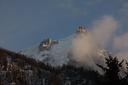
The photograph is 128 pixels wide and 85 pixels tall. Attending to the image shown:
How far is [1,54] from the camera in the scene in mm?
171000

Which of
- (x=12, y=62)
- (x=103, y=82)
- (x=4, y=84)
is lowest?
(x=103, y=82)

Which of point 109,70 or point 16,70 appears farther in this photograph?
point 16,70

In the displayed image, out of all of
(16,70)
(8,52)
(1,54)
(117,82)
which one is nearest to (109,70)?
(117,82)

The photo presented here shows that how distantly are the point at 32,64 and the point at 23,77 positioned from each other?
25078 mm

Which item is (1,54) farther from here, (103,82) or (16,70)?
(103,82)

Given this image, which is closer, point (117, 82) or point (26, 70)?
point (117, 82)

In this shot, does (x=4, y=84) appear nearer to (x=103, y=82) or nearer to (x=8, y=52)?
(x=8, y=52)

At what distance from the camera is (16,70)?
160875mm

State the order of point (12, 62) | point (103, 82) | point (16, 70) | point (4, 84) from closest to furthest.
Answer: point (103, 82) < point (4, 84) < point (16, 70) < point (12, 62)

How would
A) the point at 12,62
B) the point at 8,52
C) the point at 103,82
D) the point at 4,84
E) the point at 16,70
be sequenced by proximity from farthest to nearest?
1. the point at 8,52
2. the point at 12,62
3. the point at 16,70
4. the point at 4,84
5. the point at 103,82

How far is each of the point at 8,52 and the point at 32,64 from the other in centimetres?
1601

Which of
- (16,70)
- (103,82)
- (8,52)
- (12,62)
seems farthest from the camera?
(8,52)

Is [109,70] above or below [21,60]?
below

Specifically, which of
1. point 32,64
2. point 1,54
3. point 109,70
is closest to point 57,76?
point 32,64
